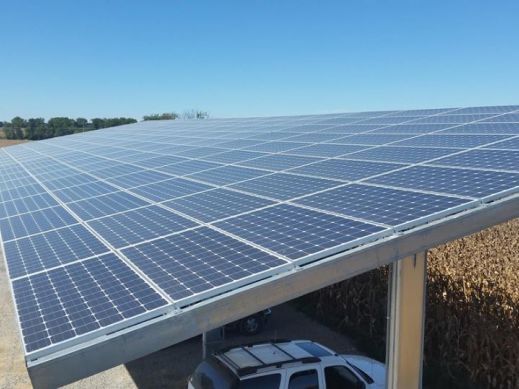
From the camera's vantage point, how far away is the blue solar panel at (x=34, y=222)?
819cm

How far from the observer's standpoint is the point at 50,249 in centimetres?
674

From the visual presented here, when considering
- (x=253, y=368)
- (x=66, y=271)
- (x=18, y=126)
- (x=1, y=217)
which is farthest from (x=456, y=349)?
(x=18, y=126)

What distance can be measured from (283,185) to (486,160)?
10.0 feet

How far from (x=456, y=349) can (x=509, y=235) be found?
827 centimetres

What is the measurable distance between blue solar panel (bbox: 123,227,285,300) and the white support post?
6.20 ft

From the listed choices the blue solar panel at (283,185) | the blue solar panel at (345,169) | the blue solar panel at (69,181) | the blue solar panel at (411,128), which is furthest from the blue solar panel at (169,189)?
the blue solar panel at (411,128)

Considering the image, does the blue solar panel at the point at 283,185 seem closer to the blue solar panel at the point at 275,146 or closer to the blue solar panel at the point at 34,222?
the blue solar panel at the point at 34,222

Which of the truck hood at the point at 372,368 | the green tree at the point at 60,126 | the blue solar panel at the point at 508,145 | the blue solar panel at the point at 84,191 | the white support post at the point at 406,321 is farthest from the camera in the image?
the green tree at the point at 60,126

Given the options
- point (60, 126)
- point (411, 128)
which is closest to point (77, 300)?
point (411, 128)

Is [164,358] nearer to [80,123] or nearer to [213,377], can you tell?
[213,377]

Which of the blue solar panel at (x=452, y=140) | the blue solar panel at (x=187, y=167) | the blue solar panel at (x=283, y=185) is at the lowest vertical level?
the blue solar panel at (x=187, y=167)

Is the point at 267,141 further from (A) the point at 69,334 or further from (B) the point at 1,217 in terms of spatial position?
(A) the point at 69,334

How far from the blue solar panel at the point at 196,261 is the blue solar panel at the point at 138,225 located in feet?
1.11

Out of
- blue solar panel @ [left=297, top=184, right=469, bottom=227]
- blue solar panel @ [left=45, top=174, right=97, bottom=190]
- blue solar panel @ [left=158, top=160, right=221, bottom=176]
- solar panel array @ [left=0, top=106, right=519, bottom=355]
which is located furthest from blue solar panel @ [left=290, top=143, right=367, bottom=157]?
blue solar panel @ [left=45, top=174, right=97, bottom=190]
